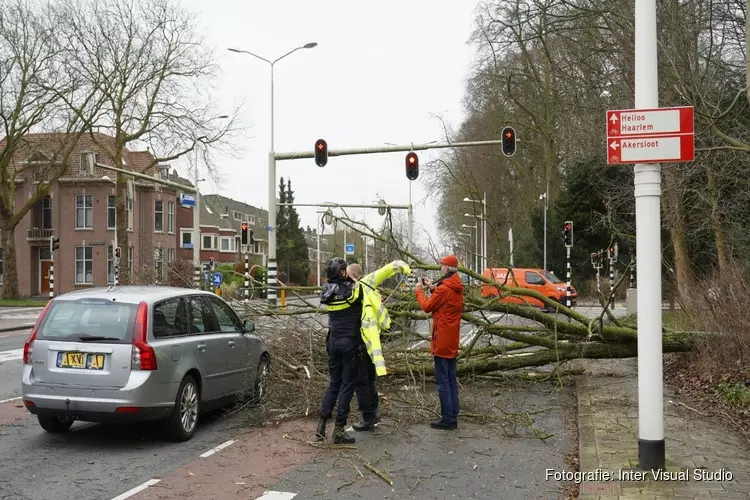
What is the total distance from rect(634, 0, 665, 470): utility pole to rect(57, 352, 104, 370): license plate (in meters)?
5.06

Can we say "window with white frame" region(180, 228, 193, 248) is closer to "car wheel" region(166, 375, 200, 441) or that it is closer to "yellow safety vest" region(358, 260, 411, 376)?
"car wheel" region(166, 375, 200, 441)

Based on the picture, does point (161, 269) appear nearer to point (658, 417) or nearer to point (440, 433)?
point (440, 433)

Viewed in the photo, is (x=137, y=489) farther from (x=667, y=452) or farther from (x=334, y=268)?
(x=667, y=452)

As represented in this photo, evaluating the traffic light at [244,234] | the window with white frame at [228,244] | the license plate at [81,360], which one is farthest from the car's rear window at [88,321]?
the window with white frame at [228,244]

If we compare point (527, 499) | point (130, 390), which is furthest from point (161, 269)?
point (527, 499)

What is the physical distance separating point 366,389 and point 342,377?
48 centimetres

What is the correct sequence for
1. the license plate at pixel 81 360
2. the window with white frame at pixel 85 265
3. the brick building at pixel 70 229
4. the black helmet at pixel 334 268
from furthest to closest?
the window with white frame at pixel 85 265 → the brick building at pixel 70 229 → the black helmet at pixel 334 268 → the license plate at pixel 81 360

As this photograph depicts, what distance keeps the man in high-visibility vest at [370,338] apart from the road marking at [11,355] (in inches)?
398

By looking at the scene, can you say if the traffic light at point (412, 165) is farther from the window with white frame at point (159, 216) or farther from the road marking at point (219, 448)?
the window with white frame at point (159, 216)

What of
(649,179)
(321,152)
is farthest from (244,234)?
(649,179)

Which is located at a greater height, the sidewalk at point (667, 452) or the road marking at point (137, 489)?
the sidewalk at point (667, 452)

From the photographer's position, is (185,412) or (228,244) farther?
(228,244)

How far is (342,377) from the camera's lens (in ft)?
24.0

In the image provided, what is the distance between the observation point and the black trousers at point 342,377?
7.23 metres
